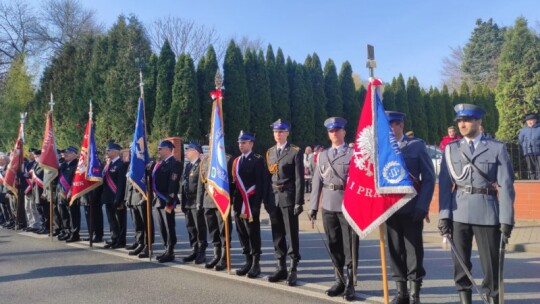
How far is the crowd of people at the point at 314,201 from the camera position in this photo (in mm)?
4738

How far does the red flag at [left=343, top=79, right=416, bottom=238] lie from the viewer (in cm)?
516

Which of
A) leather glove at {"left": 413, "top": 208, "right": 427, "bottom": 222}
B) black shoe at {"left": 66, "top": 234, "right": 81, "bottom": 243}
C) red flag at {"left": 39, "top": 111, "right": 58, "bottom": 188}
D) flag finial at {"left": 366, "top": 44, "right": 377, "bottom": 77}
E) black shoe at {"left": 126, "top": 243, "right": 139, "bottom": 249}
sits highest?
flag finial at {"left": 366, "top": 44, "right": 377, "bottom": 77}

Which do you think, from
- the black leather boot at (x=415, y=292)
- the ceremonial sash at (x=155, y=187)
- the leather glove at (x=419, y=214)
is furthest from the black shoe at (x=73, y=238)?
the leather glove at (x=419, y=214)

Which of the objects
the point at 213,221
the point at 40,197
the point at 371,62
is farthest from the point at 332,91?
the point at 371,62

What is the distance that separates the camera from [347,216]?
18.0 feet

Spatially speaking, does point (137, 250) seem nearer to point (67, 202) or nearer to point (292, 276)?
point (67, 202)

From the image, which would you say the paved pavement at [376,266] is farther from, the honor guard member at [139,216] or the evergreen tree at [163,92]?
the evergreen tree at [163,92]

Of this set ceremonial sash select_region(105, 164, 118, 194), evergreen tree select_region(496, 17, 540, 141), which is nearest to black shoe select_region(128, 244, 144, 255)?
ceremonial sash select_region(105, 164, 118, 194)

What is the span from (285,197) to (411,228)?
1.83 m

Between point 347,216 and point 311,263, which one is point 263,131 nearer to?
point 311,263

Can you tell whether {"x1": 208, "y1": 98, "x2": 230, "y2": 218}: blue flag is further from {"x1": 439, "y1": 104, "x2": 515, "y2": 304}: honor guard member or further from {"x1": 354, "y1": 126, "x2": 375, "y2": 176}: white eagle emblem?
{"x1": 439, "y1": 104, "x2": 515, "y2": 304}: honor guard member

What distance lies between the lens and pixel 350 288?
5848 millimetres

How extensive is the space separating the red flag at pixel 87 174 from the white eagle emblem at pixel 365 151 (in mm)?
6363

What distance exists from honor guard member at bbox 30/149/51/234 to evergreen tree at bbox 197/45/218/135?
12.3m
